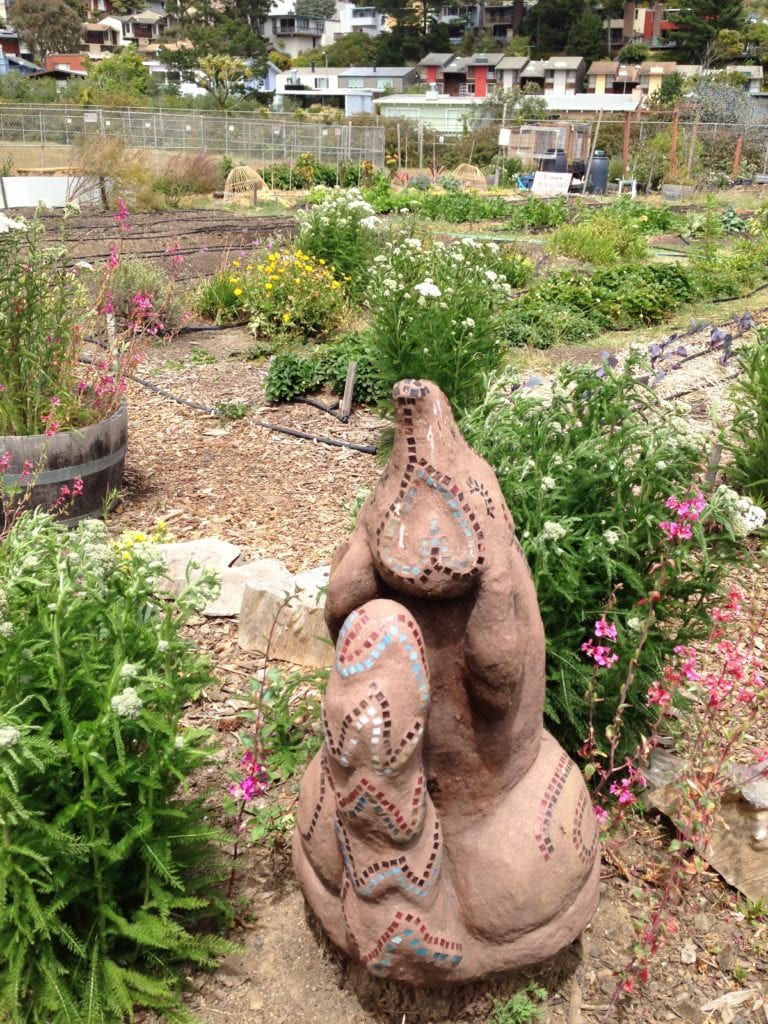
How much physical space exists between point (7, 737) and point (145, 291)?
8179 millimetres

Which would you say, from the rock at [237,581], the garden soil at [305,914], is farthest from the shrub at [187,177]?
the rock at [237,581]

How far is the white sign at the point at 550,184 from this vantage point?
23781 mm

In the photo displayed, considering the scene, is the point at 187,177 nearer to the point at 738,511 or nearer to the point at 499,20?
the point at 738,511

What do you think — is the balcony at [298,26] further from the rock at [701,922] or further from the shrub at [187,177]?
the rock at [701,922]

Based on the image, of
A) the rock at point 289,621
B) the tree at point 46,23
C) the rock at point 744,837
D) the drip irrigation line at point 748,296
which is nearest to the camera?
the rock at point 744,837

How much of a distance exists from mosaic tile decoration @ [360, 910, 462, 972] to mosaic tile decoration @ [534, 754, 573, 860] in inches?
12.7

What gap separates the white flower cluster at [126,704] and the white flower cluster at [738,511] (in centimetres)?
197

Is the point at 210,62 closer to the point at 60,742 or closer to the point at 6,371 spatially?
the point at 6,371

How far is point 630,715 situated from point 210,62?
5717cm

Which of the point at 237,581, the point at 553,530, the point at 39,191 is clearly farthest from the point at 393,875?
the point at 39,191

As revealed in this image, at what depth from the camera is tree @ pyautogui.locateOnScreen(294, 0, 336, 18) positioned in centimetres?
11450

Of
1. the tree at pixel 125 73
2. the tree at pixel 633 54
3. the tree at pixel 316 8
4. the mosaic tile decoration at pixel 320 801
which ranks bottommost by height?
the mosaic tile decoration at pixel 320 801

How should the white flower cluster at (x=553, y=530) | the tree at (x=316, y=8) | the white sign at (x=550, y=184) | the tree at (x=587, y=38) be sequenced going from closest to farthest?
1. the white flower cluster at (x=553, y=530)
2. the white sign at (x=550, y=184)
3. the tree at (x=587, y=38)
4. the tree at (x=316, y=8)

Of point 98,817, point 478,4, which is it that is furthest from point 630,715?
point 478,4
